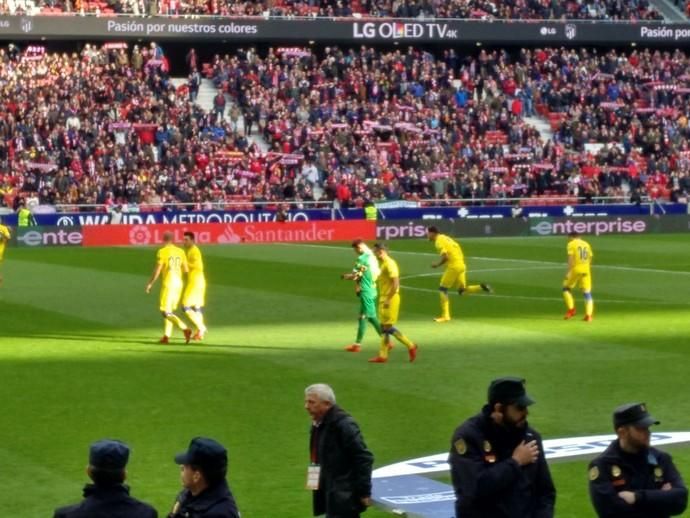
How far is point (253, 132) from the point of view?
65.2 meters

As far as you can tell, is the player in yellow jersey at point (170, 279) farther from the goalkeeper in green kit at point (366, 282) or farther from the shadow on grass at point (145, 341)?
the goalkeeper in green kit at point (366, 282)

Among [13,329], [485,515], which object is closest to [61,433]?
[485,515]

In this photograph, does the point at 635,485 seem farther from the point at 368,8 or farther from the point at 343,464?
the point at 368,8

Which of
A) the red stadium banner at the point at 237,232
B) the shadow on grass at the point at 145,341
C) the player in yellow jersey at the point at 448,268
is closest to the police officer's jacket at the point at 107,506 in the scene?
the shadow on grass at the point at 145,341

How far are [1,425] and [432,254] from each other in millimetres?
32438

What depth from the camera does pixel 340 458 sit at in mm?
9930

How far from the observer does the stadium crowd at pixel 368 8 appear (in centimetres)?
6726

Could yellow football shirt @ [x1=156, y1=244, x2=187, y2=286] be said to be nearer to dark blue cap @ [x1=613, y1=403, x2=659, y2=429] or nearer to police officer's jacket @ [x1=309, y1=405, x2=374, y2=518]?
police officer's jacket @ [x1=309, y1=405, x2=374, y2=518]

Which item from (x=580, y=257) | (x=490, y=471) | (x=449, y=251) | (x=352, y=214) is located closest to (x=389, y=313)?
(x=449, y=251)

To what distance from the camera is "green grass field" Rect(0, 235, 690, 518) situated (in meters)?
14.9

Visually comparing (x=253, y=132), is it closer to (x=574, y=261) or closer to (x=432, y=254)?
(x=432, y=254)

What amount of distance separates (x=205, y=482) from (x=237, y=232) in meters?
47.8

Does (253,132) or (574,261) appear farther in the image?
(253,132)

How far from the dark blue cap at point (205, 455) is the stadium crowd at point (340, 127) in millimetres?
48907
